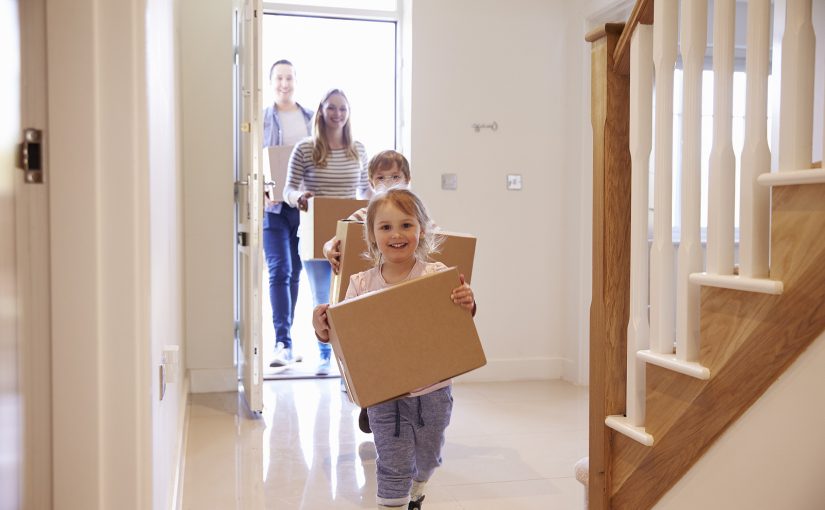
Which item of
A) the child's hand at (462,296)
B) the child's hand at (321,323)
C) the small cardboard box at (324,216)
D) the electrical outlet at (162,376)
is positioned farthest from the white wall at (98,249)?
the small cardboard box at (324,216)

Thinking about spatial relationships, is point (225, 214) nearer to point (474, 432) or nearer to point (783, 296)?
point (474, 432)

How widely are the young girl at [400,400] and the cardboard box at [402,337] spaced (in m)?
0.25

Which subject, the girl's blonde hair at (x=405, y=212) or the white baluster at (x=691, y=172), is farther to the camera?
the girl's blonde hair at (x=405, y=212)

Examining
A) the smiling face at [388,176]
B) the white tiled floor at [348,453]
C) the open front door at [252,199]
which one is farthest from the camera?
the open front door at [252,199]

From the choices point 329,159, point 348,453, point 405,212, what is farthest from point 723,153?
point 329,159

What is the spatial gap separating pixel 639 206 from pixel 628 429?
510 mm

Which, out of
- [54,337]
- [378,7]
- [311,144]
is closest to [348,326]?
[54,337]

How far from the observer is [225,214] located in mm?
3852

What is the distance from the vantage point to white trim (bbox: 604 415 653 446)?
163 centimetres

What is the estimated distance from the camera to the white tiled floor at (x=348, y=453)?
7.80ft

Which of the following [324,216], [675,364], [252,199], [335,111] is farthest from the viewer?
[335,111]

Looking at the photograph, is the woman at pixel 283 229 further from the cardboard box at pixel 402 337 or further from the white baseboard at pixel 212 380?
the cardboard box at pixel 402 337

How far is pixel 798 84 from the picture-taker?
1.35 metres

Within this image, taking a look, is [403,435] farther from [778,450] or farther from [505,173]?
[505,173]
